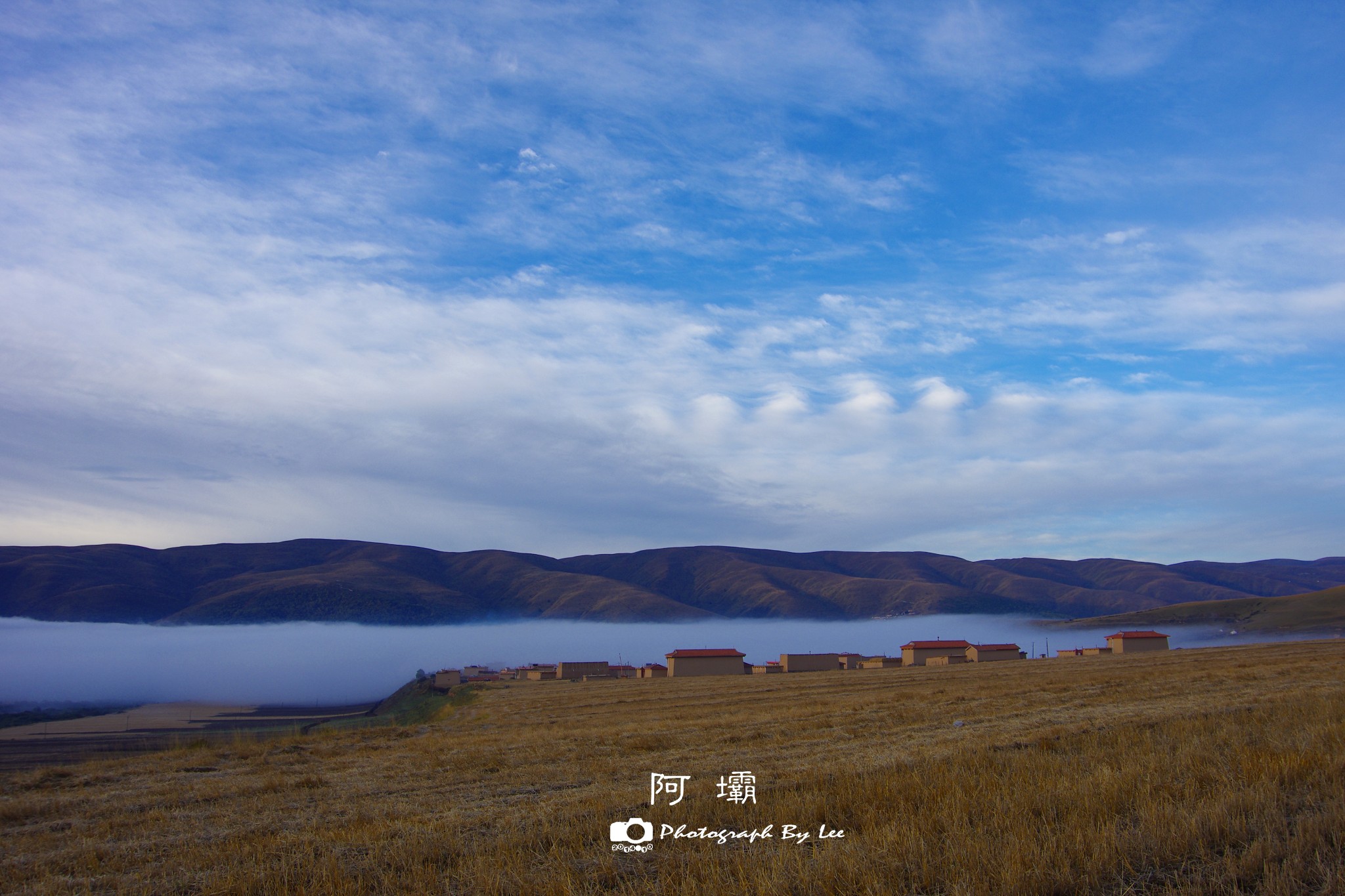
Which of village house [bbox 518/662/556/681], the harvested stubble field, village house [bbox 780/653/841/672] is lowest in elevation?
village house [bbox 518/662/556/681]

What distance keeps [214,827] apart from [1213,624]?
17242 cm

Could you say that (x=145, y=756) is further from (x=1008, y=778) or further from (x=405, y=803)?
(x=1008, y=778)

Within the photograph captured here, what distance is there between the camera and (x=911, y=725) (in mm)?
21016

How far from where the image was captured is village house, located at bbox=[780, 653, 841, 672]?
308 feet

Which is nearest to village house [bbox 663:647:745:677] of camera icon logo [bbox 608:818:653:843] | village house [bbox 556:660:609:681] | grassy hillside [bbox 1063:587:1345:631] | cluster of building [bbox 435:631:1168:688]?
cluster of building [bbox 435:631:1168:688]

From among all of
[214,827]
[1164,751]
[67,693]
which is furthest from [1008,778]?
[67,693]

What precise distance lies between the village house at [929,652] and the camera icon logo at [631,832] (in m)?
88.1

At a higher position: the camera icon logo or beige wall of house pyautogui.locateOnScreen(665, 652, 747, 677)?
the camera icon logo

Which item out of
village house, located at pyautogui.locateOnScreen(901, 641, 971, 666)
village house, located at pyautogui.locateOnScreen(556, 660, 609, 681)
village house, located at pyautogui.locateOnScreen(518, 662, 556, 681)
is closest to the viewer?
village house, located at pyautogui.locateOnScreen(901, 641, 971, 666)

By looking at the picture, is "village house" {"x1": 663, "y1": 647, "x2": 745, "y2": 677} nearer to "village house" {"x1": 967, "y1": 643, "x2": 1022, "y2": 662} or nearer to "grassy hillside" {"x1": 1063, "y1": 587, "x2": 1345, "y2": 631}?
"village house" {"x1": 967, "y1": 643, "x2": 1022, "y2": 662}

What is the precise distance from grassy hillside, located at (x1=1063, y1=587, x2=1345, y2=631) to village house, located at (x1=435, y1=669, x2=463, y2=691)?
12132 centimetres

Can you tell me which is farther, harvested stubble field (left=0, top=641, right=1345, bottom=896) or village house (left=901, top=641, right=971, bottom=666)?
village house (left=901, top=641, right=971, bottom=666)

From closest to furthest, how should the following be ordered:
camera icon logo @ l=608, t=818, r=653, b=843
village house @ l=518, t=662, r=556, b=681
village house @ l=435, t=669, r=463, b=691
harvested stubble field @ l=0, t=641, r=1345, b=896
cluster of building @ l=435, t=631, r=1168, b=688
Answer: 1. harvested stubble field @ l=0, t=641, r=1345, b=896
2. camera icon logo @ l=608, t=818, r=653, b=843
3. cluster of building @ l=435, t=631, r=1168, b=688
4. village house @ l=435, t=669, r=463, b=691
5. village house @ l=518, t=662, r=556, b=681

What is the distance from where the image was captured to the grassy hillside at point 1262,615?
123 m
